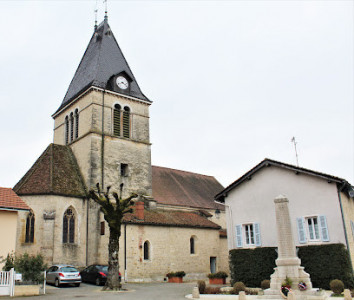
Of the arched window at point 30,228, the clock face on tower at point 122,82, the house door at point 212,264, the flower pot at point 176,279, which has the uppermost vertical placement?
the clock face on tower at point 122,82

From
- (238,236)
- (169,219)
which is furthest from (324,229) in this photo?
(169,219)

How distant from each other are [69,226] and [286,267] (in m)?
15.6

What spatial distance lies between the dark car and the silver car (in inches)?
42.4

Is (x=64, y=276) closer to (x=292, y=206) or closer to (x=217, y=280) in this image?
(x=217, y=280)

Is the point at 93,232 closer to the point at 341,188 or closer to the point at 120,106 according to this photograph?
the point at 120,106

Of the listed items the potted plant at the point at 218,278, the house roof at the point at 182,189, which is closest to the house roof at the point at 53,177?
→ the house roof at the point at 182,189

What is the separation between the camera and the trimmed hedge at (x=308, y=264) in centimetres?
1504

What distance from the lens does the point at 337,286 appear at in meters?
13.7

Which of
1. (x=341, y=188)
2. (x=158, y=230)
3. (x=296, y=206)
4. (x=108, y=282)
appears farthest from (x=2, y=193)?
(x=341, y=188)

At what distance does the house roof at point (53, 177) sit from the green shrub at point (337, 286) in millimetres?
17036

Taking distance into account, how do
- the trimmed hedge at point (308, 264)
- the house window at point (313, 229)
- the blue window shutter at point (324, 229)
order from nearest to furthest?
the trimmed hedge at point (308, 264), the blue window shutter at point (324, 229), the house window at point (313, 229)

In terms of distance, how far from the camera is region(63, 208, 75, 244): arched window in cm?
2411

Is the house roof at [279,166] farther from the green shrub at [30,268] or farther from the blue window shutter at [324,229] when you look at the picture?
the green shrub at [30,268]

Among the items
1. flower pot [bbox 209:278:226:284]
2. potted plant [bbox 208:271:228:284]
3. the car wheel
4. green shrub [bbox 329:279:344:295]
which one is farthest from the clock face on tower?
green shrub [bbox 329:279:344:295]
